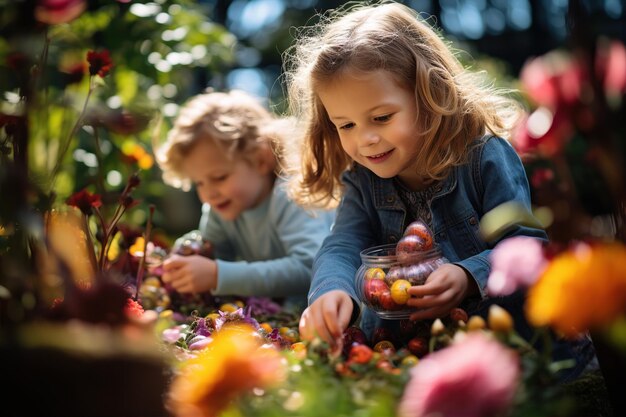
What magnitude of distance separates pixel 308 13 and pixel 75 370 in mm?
7789

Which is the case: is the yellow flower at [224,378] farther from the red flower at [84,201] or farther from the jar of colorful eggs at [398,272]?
the red flower at [84,201]

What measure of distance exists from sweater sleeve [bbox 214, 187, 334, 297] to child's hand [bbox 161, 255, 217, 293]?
0.05 metres

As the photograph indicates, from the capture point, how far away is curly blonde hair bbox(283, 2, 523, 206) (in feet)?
6.53

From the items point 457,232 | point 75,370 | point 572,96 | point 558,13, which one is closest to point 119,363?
point 75,370

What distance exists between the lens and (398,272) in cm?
175

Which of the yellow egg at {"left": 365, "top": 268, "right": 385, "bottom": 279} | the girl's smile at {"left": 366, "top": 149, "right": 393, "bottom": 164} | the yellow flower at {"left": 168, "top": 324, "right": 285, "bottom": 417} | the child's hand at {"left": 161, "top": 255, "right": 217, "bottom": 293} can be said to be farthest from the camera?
the child's hand at {"left": 161, "top": 255, "right": 217, "bottom": 293}

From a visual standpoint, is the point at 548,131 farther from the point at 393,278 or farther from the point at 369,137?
the point at 369,137

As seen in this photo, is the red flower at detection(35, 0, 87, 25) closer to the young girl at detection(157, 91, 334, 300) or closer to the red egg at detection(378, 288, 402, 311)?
the red egg at detection(378, 288, 402, 311)

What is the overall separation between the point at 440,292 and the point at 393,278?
13 cm

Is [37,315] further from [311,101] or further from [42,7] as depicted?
[311,101]

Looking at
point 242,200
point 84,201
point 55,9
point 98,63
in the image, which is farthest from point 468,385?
point 242,200

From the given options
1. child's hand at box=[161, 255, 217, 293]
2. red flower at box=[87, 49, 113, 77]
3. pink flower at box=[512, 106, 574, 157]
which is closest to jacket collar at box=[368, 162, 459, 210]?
child's hand at box=[161, 255, 217, 293]

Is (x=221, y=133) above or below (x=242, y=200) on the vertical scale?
above

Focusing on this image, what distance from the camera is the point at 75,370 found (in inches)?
36.6
